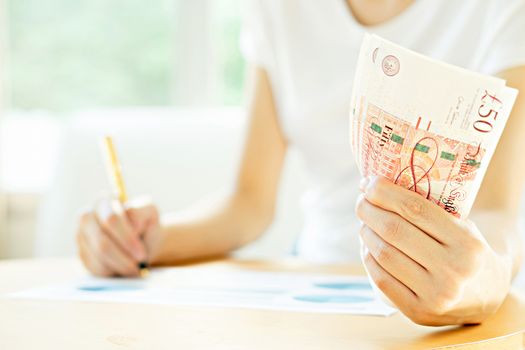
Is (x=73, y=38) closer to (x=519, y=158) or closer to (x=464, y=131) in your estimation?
(x=519, y=158)

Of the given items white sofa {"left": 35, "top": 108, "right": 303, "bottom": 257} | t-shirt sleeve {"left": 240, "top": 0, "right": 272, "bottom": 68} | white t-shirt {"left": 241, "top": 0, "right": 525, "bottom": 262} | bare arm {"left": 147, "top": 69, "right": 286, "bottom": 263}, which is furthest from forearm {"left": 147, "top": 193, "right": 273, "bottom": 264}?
white sofa {"left": 35, "top": 108, "right": 303, "bottom": 257}

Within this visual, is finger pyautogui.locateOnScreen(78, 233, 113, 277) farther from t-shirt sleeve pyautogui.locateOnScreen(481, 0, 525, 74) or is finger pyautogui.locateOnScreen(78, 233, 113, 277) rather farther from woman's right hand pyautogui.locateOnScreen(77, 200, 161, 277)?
t-shirt sleeve pyautogui.locateOnScreen(481, 0, 525, 74)

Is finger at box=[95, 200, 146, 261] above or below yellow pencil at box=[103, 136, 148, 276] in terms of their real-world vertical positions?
below

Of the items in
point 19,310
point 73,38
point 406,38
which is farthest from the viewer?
point 73,38

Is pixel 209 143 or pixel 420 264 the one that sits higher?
pixel 420 264

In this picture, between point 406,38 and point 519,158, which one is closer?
point 519,158

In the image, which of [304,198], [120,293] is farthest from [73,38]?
[120,293]

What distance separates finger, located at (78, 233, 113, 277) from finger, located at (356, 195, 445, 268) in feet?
1.66

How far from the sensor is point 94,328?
86 centimetres

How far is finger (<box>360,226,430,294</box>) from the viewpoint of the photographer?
0.84 metres

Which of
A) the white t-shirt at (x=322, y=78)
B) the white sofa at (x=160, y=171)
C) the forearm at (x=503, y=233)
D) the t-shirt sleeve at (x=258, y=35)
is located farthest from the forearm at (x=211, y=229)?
the white sofa at (x=160, y=171)

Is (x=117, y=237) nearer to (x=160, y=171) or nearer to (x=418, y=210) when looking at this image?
(x=418, y=210)

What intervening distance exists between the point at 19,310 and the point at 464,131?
50 cm

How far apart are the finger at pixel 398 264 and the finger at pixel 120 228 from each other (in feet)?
1.56
